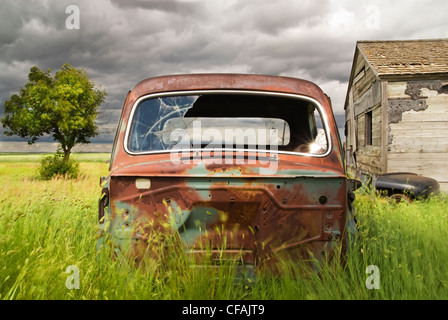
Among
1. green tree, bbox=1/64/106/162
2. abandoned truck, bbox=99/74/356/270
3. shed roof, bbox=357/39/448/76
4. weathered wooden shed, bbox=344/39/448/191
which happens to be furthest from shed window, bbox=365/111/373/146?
green tree, bbox=1/64/106/162

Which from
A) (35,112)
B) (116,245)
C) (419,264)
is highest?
(35,112)

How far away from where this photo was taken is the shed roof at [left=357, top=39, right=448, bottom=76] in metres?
9.88

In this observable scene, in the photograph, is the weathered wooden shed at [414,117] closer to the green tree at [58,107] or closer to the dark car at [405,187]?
the dark car at [405,187]

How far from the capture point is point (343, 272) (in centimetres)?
256

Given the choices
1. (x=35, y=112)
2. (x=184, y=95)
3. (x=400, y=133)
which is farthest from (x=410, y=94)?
(x=35, y=112)

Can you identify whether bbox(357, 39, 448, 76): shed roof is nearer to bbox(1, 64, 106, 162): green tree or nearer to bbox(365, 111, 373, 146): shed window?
bbox(365, 111, 373, 146): shed window

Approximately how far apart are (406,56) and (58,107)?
82.4 ft

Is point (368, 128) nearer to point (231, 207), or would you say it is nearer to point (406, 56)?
point (406, 56)

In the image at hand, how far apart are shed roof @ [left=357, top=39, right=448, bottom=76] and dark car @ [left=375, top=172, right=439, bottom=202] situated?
3448mm

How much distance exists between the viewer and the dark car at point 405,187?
7.41 meters

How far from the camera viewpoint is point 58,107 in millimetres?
27766

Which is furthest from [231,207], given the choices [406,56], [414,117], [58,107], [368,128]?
[58,107]

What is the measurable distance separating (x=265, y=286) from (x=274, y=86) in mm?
1656

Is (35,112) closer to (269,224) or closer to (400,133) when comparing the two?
(400,133)
